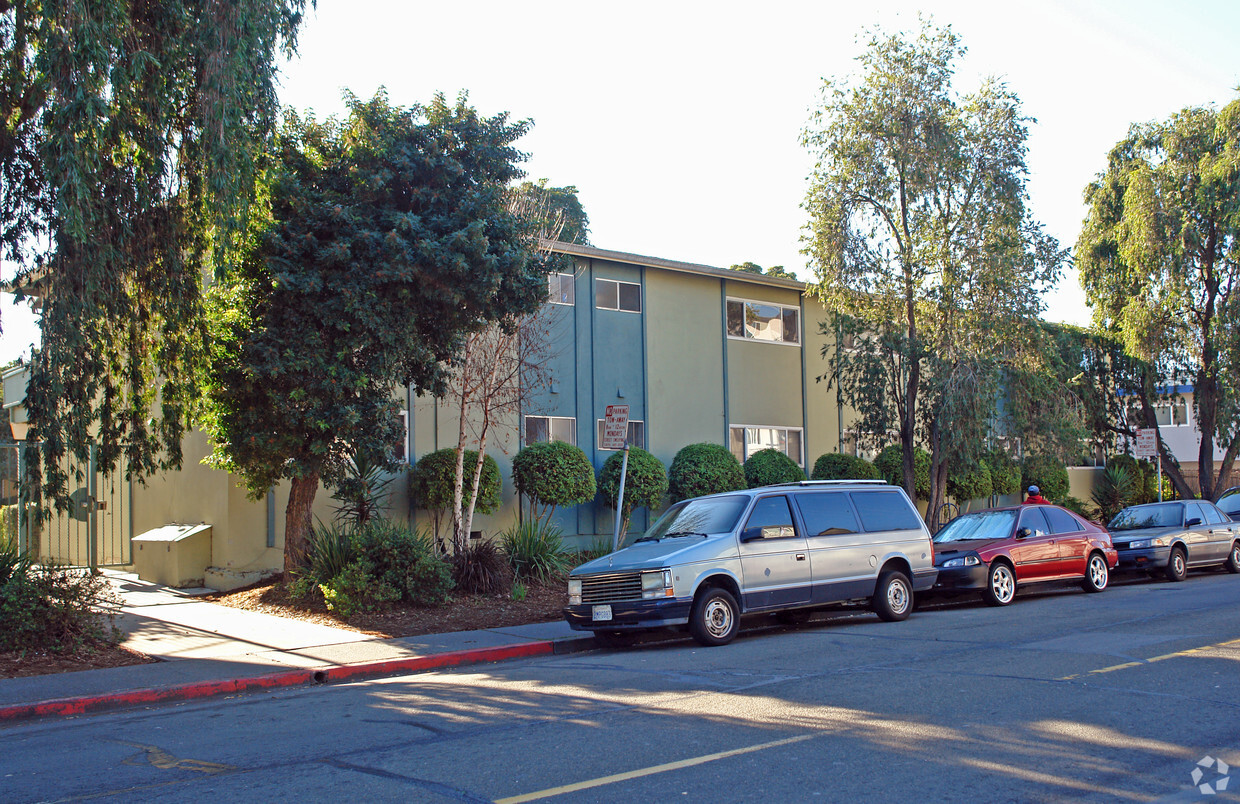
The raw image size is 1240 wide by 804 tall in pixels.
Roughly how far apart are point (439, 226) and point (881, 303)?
11.9m

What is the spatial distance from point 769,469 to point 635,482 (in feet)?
14.2

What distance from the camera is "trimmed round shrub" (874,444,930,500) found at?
984 inches

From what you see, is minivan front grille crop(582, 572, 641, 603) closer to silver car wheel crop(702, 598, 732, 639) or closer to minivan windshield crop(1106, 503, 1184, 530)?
silver car wheel crop(702, 598, 732, 639)

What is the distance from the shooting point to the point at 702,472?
21.8 metres

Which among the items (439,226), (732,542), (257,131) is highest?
(257,131)

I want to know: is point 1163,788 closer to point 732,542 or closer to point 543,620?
point 732,542

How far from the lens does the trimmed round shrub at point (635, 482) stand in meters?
20.5

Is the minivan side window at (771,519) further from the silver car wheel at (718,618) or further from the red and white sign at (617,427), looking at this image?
the red and white sign at (617,427)

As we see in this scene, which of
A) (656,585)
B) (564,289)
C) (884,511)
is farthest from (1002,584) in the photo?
(564,289)

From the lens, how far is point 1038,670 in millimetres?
9047

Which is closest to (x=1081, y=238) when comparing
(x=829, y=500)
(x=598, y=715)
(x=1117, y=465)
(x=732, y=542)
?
(x=1117, y=465)

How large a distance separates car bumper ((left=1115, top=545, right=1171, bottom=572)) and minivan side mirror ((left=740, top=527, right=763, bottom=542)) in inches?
392

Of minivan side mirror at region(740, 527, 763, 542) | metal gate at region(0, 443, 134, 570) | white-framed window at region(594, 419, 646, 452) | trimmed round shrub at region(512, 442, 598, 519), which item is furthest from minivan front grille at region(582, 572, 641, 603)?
white-framed window at region(594, 419, 646, 452)

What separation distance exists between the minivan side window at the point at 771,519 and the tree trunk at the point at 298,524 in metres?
7.11
